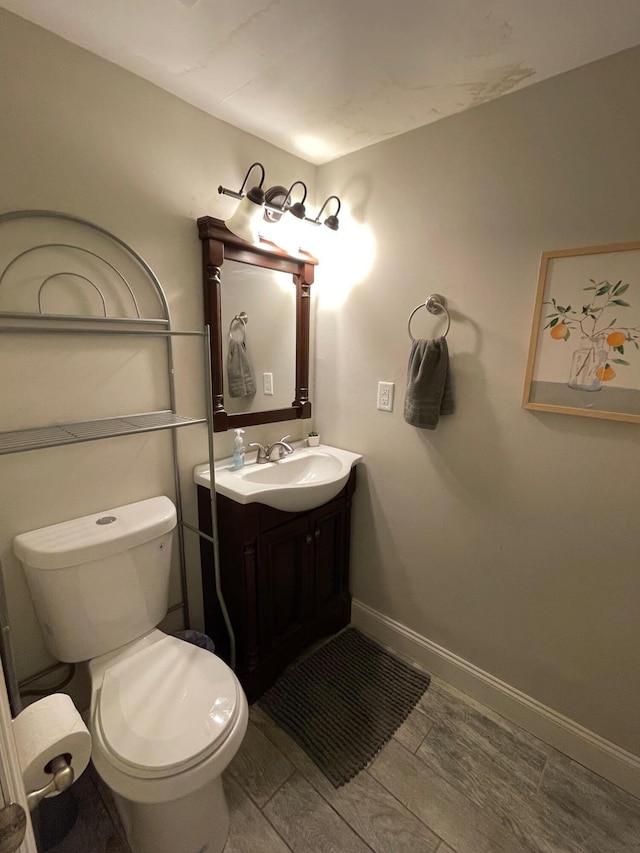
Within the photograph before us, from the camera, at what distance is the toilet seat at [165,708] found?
98cm

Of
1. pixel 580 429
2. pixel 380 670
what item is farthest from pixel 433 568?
pixel 580 429

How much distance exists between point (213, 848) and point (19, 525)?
43.9 inches

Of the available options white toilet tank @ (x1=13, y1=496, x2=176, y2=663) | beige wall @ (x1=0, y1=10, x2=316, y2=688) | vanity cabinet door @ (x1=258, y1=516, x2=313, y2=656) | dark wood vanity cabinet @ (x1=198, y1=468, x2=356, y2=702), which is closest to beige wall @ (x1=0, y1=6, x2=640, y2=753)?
beige wall @ (x1=0, y1=10, x2=316, y2=688)

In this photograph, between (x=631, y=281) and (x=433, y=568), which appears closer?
(x=631, y=281)

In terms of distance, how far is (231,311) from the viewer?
5.49 feet

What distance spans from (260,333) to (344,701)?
1636 mm

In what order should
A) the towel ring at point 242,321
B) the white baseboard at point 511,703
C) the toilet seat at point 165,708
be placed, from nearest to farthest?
the toilet seat at point 165,708
the white baseboard at point 511,703
the towel ring at point 242,321

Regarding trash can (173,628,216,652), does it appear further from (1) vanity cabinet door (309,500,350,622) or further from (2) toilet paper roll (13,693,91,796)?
(2) toilet paper roll (13,693,91,796)

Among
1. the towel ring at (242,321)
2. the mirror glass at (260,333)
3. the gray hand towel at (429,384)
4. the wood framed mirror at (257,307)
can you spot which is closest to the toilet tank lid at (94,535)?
the wood framed mirror at (257,307)

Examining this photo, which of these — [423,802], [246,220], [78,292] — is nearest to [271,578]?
[423,802]

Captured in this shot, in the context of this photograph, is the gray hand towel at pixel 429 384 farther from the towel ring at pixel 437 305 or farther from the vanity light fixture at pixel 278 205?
the vanity light fixture at pixel 278 205

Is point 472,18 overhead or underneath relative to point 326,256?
overhead

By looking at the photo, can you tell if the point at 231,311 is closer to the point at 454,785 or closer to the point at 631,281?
the point at 631,281

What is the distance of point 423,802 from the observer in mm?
1295
